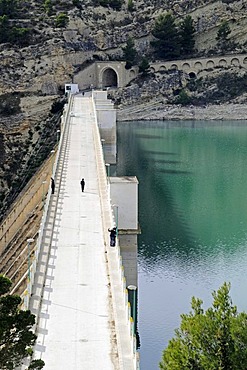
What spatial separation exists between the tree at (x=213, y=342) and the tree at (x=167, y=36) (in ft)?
194

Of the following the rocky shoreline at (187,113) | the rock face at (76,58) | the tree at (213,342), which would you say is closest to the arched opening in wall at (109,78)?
the rock face at (76,58)

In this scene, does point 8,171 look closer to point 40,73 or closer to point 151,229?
point 151,229

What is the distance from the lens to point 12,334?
794 centimetres

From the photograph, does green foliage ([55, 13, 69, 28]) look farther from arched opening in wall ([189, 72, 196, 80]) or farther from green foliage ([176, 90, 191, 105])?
arched opening in wall ([189, 72, 196, 80])

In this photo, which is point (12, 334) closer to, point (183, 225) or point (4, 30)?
point (183, 225)

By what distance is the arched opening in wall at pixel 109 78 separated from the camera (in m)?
65.8

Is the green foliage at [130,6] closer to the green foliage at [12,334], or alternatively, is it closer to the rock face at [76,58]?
the rock face at [76,58]

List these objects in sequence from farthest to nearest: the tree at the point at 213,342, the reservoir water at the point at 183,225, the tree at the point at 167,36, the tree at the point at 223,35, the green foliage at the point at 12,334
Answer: the tree at the point at 223,35
the tree at the point at 167,36
the reservoir water at the point at 183,225
the tree at the point at 213,342
the green foliage at the point at 12,334

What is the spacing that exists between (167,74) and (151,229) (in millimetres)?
40852

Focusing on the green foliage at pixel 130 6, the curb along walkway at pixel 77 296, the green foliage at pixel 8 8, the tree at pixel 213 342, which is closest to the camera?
the tree at pixel 213 342

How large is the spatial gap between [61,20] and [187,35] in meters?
14.1

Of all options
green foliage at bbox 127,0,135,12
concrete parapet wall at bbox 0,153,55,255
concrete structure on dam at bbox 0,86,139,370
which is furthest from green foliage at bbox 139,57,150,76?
concrete structure on dam at bbox 0,86,139,370

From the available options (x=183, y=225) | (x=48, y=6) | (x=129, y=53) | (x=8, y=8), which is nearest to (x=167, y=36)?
(x=129, y=53)

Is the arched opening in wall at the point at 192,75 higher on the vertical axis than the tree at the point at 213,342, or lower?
higher
